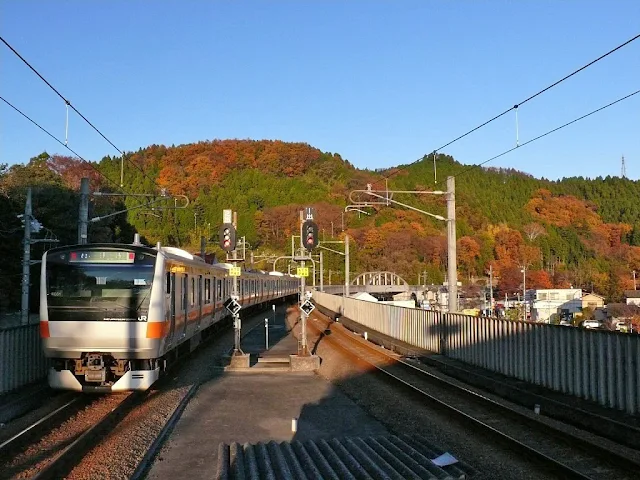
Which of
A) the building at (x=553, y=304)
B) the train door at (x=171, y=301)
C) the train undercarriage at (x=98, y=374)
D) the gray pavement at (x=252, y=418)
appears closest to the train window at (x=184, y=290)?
the train door at (x=171, y=301)

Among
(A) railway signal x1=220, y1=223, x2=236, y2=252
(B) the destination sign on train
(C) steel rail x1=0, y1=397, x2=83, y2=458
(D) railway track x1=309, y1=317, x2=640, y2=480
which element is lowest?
(D) railway track x1=309, y1=317, x2=640, y2=480

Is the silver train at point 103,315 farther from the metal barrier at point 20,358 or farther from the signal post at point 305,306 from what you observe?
the signal post at point 305,306

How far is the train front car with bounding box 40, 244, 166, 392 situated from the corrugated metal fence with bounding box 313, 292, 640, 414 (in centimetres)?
737

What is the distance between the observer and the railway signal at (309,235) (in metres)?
18.5

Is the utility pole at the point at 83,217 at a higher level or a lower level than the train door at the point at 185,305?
higher

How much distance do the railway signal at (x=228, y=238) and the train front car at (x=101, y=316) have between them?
6.94 meters

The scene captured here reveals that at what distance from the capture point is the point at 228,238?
771 inches

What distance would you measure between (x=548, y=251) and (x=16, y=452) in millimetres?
115386

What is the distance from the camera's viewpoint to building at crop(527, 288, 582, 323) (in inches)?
2660

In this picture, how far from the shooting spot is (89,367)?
11898 mm

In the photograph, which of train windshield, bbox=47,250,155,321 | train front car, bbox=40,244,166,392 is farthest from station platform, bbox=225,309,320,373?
train windshield, bbox=47,250,155,321

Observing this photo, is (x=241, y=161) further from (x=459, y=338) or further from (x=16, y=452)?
(x=16, y=452)

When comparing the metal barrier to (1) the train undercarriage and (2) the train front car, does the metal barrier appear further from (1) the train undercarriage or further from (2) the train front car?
(1) the train undercarriage

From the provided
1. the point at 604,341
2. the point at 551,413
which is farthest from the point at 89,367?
the point at 604,341
